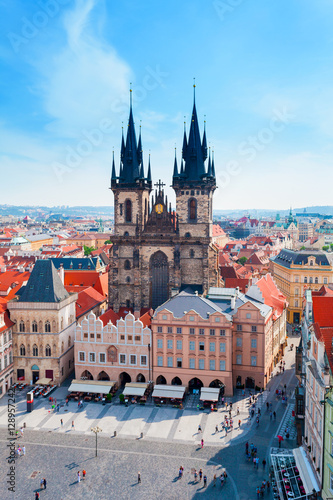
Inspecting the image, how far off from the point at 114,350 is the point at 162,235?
26700 mm

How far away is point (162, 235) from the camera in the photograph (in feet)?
274

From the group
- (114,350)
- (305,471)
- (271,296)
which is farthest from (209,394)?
(271,296)

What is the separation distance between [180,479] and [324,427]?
15445 millimetres

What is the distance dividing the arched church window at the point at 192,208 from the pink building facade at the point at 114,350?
26922 millimetres

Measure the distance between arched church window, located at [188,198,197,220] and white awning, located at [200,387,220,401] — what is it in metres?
33.9

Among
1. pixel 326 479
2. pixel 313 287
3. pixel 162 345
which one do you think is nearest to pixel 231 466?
pixel 326 479

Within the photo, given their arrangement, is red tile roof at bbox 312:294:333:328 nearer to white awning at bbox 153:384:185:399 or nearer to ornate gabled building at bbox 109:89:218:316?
white awning at bbox 153:384:185:399

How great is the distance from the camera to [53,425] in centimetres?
5450

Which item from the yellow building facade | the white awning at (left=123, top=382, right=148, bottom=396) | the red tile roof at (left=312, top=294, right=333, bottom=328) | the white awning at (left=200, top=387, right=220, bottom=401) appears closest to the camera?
the red tile roof at (left=312, top=294, right=333, bottom=328)

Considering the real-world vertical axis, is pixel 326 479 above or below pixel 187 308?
below

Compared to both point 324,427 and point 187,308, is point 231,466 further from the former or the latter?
point 187,308

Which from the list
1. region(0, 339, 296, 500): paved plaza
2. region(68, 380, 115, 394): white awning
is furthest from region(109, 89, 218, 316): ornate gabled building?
region(0, 339, 296, 500): paved plaza

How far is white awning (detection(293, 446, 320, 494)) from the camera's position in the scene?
38.5 m

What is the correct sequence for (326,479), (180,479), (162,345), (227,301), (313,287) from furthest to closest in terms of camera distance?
(313,287) < (227,301) < (162,345) < (180,479) < (326,479)
